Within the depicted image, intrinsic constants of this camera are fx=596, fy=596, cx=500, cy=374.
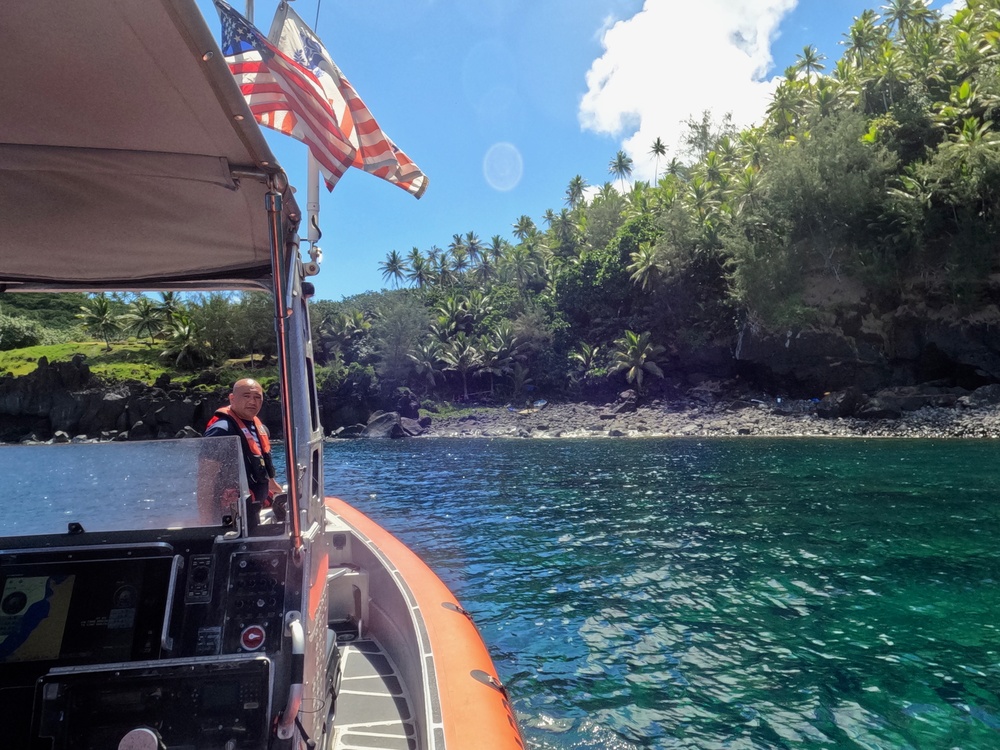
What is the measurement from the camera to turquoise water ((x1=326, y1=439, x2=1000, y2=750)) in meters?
4.58

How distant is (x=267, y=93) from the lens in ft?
12.0

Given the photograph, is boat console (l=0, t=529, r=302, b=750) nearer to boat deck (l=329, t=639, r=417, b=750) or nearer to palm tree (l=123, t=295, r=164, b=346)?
boat deck (l=329, t=639, r=417, b=750)

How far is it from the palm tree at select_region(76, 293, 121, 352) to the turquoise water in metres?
46.4

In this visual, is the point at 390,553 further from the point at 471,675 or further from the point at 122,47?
the point at 122,47

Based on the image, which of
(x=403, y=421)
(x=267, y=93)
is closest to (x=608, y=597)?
(x=267, y=93)

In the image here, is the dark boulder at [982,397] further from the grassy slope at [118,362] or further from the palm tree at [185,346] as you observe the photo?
the palm tree at [185,346]

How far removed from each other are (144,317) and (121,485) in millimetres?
52541

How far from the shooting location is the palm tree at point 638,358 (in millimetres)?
44094

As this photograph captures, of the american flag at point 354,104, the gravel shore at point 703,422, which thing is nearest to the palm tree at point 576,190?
the gravel shore at point 703,422

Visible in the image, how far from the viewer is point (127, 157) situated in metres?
2.58

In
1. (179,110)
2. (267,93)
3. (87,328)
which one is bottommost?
(179,110)

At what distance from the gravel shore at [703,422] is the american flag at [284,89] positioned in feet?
99.9

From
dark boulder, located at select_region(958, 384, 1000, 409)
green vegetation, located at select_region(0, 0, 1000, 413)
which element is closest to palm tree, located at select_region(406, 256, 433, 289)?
green vegetation, located at select_region(0, 0, 1000, 413)

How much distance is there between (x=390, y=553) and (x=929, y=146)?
41272 millimetres
